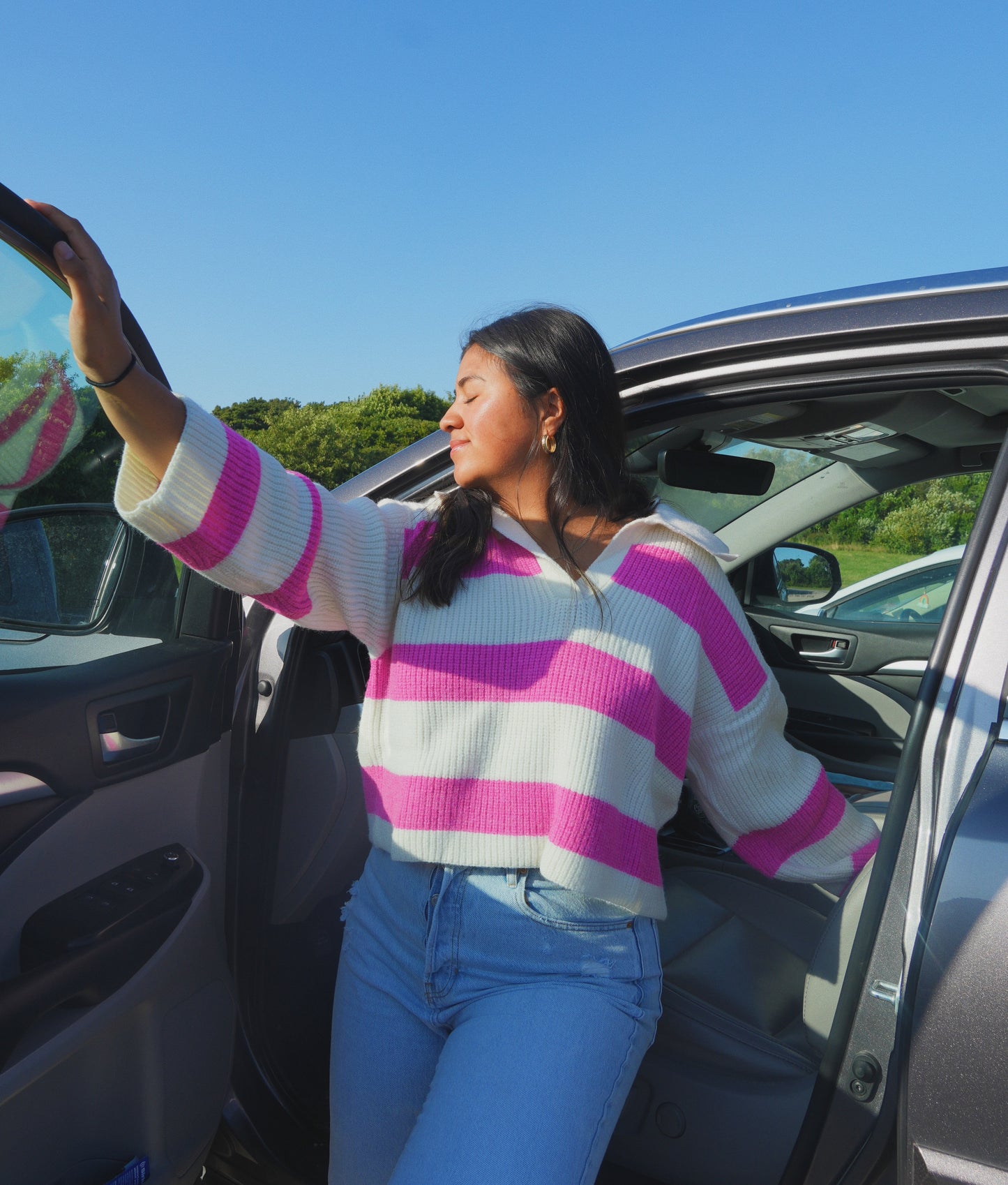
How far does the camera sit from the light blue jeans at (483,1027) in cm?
129

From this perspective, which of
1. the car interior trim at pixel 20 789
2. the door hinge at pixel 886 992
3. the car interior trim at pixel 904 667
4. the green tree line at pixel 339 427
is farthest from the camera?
the green tree line at pixel 339 427

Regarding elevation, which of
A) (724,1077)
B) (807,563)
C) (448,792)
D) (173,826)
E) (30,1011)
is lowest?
(724,1077)

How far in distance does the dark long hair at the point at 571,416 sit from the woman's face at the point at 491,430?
0.02 m

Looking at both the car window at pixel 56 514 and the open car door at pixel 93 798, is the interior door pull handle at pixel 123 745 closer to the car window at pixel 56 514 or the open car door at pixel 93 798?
the open car door at pixel 93 798

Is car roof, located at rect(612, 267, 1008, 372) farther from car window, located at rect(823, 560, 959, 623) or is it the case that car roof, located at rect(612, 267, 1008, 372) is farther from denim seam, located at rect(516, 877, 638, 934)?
car window, located at rect(823, 560, 959, 623)

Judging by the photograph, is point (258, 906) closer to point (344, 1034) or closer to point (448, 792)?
point (344, 1034)

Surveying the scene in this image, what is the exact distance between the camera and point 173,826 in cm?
172

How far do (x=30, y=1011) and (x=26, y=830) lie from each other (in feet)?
0.83

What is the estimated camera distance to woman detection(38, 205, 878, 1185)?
135 cm

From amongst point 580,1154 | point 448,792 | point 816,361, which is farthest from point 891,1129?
point 816,361

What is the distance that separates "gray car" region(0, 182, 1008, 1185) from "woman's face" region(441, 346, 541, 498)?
18cm

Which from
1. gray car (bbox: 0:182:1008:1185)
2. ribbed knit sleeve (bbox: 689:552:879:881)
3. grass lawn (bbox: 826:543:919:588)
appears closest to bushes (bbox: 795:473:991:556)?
grass lawn (bbox: 826:543:919:588)

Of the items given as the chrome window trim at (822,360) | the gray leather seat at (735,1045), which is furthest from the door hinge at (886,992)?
the chrome window trim at (822,360)

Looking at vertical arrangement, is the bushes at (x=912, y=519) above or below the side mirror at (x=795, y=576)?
above
